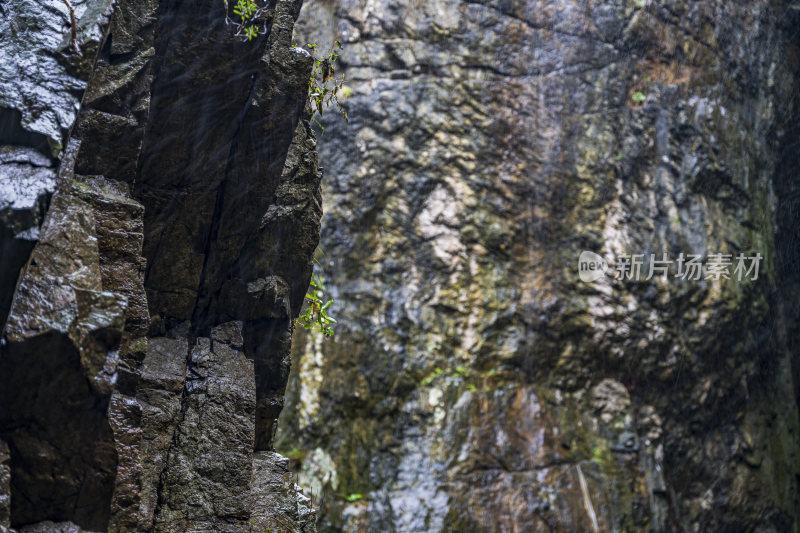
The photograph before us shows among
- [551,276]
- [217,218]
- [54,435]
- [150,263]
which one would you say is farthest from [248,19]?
[551,276]

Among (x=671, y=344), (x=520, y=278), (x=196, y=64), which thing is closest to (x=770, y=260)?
(x=671, y=344)

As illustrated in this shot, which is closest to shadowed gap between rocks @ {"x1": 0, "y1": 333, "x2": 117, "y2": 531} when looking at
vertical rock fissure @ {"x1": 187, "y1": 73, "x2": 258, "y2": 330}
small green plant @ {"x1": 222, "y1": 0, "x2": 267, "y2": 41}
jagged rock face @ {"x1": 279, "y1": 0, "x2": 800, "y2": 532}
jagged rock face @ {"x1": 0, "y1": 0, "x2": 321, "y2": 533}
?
jagged rock face @ {"x1": 0, "y1": 0, "x2": 321, "y2": 533}

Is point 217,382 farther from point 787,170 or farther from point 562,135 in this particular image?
point 787,170

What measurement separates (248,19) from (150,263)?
1386 mm

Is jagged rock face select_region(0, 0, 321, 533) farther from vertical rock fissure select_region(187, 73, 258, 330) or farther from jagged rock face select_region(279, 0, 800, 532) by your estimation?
jagged rock face select_region(279, 0, 800, 532)

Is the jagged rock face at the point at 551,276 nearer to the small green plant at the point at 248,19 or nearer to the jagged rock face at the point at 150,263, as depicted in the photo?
the jagged rock face at the point at 150,263

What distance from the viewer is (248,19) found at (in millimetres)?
3432

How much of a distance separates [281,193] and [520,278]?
16.3ft

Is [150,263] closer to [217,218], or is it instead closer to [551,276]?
[217,218]

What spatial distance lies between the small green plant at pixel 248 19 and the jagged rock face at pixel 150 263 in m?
0.05

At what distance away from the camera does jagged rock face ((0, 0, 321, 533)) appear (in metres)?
2.30

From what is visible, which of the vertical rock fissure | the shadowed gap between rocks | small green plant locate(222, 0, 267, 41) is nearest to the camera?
the shadowed gap between rocks

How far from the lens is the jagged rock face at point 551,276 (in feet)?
24.1

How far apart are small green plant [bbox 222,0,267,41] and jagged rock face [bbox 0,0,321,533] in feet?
0.17
